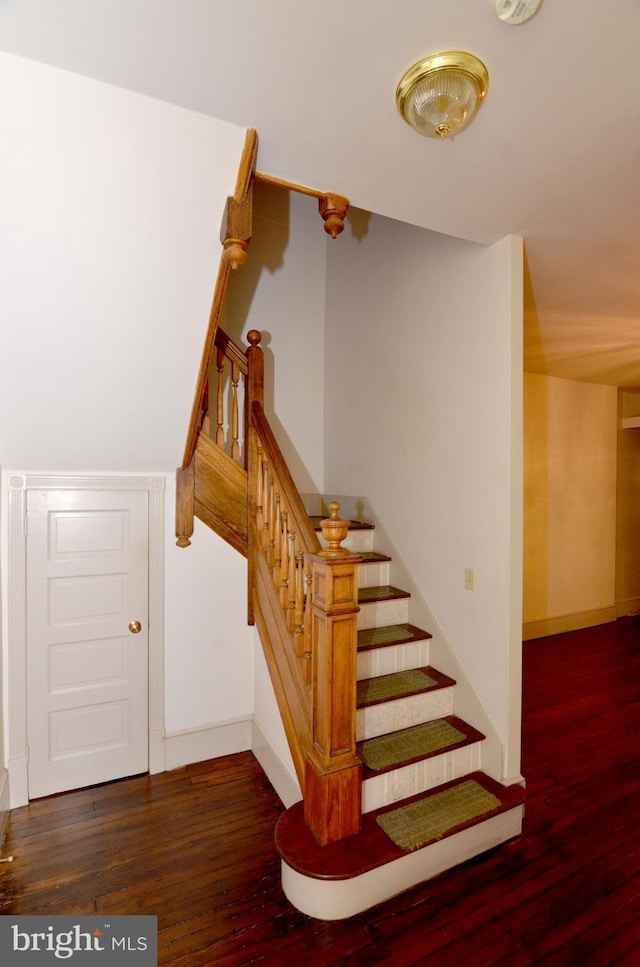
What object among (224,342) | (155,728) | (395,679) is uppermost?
(224,342)

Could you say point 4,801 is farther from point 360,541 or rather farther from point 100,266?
point 100,266

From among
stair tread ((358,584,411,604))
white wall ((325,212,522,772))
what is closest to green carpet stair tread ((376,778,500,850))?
white wall ((325,212,522,772))

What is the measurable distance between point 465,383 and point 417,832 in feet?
7.20

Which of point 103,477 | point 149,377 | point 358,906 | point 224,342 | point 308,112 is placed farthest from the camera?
point 224,342

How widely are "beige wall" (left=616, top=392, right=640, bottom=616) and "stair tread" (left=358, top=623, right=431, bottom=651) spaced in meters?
4.46

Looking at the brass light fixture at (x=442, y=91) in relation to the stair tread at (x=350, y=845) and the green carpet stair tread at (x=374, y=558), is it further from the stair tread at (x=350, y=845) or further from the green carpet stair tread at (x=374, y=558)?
the stair tread at (x=350, y=845)

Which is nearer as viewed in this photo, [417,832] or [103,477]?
[417,832]

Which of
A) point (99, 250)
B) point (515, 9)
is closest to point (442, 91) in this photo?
point (515, 9)

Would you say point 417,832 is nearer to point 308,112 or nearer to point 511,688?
point 511,688

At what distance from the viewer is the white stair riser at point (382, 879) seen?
1.82 m

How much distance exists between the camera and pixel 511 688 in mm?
2334

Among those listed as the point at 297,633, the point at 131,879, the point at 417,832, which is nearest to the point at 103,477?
the point at 297,633

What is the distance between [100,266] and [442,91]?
1.30 m

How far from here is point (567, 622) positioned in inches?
216
